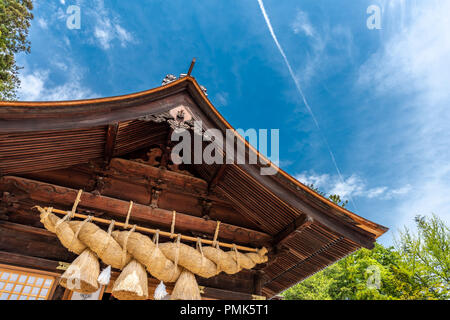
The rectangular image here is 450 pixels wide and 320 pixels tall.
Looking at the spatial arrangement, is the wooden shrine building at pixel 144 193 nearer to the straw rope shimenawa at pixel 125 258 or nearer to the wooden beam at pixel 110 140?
the wooden beam at pixel 110 140

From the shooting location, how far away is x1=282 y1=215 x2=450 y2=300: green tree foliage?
17.7m

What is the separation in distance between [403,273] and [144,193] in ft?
63.8

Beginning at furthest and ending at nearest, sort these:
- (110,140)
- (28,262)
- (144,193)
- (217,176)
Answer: (217,176)
(144,193)
(110,140)
(28,262)

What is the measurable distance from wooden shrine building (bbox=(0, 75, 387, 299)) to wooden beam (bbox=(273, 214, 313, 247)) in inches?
0.8

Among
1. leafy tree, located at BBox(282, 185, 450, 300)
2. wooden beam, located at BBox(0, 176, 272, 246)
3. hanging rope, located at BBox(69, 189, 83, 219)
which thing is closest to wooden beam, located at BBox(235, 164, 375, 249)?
wooden beam, located at BBox(0, 176, 272, 246)

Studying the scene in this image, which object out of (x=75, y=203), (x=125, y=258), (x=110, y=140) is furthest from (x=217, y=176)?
(x=75, y=203)

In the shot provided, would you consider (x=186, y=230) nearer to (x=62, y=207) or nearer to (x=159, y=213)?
(x=159, y=213)

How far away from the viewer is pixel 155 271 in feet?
14.3

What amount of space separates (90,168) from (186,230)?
6.83 feet

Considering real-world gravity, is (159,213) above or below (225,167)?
below

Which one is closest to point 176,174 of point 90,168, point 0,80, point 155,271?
point 90,168

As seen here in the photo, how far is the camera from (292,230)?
5145 millimetres

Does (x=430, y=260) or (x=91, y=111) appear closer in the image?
(x=91, y=111)

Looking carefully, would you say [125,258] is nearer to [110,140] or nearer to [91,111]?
[110,140]
